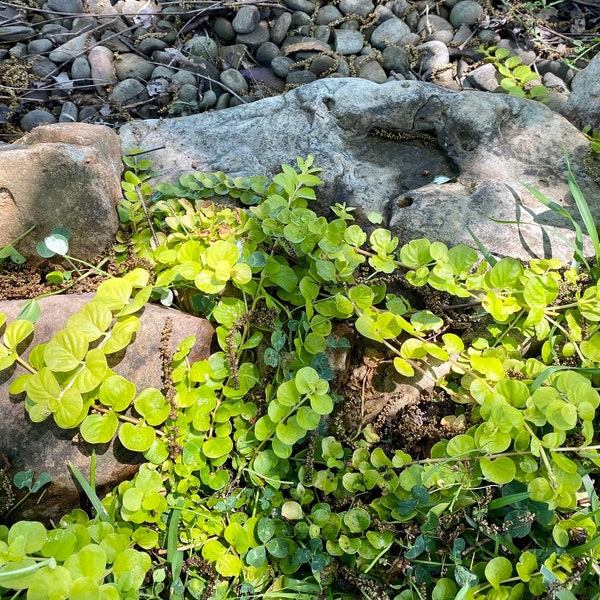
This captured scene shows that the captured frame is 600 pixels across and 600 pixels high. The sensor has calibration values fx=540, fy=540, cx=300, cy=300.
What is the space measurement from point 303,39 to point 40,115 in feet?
6.18

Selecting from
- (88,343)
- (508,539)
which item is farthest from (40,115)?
(508,539)

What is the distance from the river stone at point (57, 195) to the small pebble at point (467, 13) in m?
2.98

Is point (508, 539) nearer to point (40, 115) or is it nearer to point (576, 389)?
point (576, 389)

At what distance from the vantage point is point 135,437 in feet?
6.07

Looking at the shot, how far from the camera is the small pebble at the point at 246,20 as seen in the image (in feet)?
12.8

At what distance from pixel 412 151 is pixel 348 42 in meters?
1.61

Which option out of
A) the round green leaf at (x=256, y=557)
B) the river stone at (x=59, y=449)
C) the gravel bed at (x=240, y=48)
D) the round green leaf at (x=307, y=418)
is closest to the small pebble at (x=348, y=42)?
the gravel bed at (x=240, y=48)

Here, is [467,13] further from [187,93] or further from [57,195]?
[57,195]

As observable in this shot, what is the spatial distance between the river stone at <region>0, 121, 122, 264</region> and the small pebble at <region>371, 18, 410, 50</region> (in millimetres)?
2451

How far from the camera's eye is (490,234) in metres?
2.35

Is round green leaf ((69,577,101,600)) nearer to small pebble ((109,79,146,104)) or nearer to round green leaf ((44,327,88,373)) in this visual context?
round green leaf ((44,327,88,373))

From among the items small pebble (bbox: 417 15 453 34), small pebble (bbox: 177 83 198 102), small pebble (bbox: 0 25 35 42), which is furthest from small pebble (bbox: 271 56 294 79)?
small pebble (bbox: 0 25 35 42)

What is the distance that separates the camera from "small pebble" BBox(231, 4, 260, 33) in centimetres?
390

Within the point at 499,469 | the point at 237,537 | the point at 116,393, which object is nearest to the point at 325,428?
the point at 237,537
